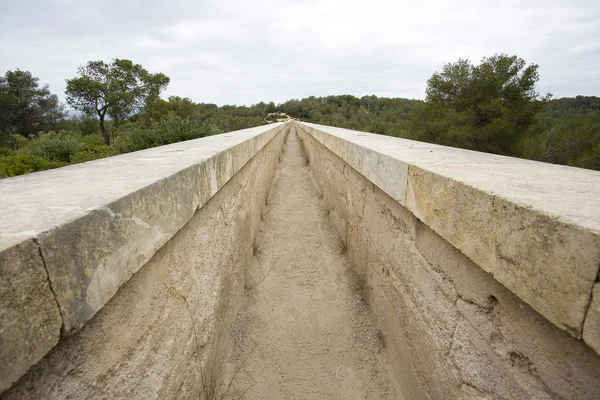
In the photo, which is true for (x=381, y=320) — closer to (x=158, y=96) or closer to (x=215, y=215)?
(x=215, y=215)

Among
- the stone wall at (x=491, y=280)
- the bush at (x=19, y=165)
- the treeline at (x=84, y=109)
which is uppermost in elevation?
the treeline at (x=84, y=109)

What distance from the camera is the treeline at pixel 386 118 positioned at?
42.7 ft

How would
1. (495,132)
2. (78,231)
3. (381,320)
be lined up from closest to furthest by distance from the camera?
(78,231)
(381,320)
(495,132)

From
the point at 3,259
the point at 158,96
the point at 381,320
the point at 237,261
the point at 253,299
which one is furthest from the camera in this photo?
the point at 158,96

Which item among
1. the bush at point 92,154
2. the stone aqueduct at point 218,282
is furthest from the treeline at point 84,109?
the stone aqueduct at point 218,282

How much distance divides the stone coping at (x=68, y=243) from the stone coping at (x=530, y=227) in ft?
3.86

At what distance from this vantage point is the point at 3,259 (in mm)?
523

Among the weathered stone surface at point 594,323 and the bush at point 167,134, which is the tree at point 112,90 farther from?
the weathered stone surface at point 594,323

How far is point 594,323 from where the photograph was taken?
0.63 metres

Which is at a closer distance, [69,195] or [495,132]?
[69,195]

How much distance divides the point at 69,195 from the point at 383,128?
31035mm

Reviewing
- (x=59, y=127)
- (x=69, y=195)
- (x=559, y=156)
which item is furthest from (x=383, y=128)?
(x=59, y=127)

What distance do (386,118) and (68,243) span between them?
38660mm

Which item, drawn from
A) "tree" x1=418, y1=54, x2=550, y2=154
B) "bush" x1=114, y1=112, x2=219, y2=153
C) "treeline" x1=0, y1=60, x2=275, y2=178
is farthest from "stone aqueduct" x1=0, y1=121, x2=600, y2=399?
"treeline" x1=0, y1=60, x2=275, y2=178
